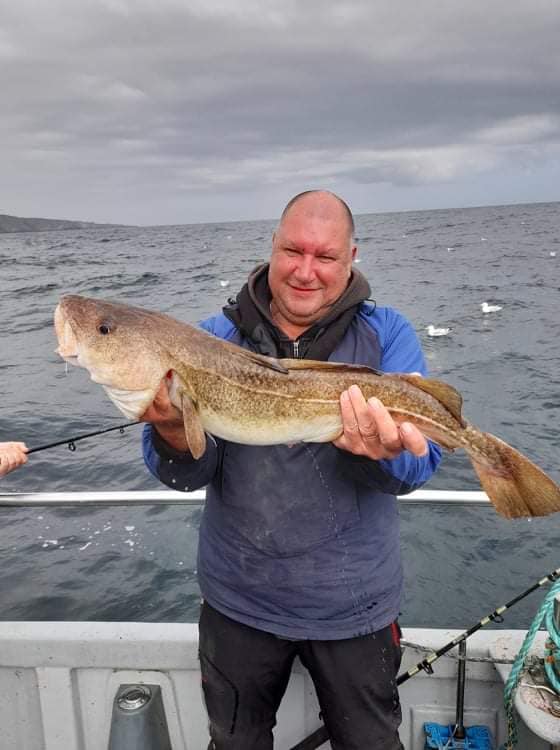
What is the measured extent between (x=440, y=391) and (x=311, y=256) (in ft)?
2.90

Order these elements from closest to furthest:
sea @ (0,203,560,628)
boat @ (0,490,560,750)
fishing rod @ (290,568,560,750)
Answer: fishing rod @ (290,568,560,750)
boat @ (0,490,560,750)
sea @ (0,203,560,628)

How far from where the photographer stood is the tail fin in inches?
106

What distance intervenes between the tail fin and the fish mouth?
186 cm

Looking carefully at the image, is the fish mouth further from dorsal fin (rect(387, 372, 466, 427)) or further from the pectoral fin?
dorsal fin (rect(387, 372, 466, 427))

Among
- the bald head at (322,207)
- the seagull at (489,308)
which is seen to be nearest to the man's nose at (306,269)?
the bald head at (322,207)

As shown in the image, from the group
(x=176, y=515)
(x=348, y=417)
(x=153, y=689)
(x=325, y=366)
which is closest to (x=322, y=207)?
(x=325, y=366)

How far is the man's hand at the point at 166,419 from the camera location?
279 cm

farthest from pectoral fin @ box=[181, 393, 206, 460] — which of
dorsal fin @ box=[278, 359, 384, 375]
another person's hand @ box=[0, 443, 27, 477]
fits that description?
another person's hand @ box=[0, 443, 27, 477]

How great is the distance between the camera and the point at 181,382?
284cm

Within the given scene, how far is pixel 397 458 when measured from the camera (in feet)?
9.18

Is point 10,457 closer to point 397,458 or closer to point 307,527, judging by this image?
point 307,527

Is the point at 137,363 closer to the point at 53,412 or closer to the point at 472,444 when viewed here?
the point at 472,444

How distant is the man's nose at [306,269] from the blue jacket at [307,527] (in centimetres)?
35

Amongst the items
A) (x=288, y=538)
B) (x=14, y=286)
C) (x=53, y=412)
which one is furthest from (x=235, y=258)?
(x=288, y=538)
